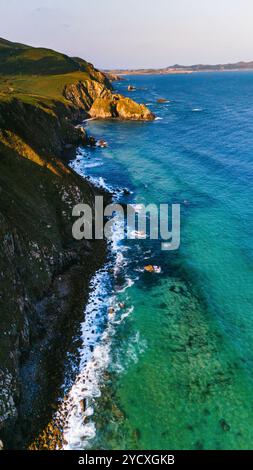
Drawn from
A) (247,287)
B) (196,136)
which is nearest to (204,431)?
(247,287)

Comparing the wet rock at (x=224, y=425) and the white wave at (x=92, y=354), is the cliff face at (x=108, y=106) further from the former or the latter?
the wet rock at (x=224, y=425)

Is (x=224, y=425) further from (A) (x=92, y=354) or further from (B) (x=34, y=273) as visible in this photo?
(B) (x=34, y=273)

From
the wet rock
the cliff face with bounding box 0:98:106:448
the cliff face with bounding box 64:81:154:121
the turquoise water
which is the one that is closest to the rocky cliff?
the cliff face with bounding box 0:98:106:448

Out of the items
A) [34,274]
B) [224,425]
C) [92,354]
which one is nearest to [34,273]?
[34,274]
